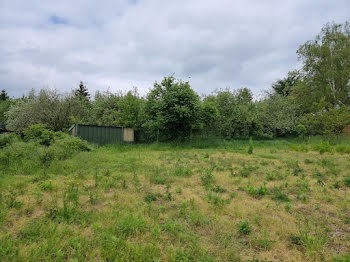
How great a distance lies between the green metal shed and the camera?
491 inches

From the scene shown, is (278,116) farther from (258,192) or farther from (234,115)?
(258,192)

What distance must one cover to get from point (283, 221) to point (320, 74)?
2333 centimetres

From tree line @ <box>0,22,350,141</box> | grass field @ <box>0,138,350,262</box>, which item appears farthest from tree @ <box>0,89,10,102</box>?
grass field @ <box>0,138,350,262</box>

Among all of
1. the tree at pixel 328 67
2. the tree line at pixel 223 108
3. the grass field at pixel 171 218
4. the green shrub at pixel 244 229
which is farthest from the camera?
the tree at pixel 328 67

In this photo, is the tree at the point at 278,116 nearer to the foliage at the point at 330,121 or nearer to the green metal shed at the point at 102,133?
the foliage at the point at 330,121

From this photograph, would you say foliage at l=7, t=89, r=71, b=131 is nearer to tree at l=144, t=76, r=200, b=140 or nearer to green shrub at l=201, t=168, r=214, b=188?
tree at l=144, t=76, r=200, b=140

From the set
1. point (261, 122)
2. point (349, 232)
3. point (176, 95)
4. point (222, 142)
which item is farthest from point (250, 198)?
point (261, 122)

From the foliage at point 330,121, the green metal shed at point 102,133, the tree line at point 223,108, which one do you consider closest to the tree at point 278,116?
the tree line at point 223,108

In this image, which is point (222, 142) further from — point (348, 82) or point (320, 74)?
point (348, 82)

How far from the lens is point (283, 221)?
319 centimetres

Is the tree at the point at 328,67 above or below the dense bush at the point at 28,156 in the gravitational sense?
above

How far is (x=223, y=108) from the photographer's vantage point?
672 inches

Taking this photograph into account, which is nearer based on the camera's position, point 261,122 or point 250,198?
point 250,198

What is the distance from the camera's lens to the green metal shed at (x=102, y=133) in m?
12.5
